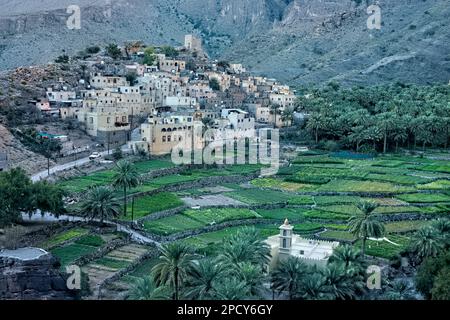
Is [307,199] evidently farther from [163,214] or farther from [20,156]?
[20,156]

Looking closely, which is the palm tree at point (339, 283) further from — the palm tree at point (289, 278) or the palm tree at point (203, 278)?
the palm tree at point (203, 278)

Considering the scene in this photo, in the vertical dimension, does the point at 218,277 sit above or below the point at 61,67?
below

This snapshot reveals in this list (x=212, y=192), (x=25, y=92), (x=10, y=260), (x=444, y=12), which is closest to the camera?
(x=10, y=260)

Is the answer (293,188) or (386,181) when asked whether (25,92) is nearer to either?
(293,188)

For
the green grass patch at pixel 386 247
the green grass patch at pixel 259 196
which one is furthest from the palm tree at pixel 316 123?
the green grass patch at pixel 386 247

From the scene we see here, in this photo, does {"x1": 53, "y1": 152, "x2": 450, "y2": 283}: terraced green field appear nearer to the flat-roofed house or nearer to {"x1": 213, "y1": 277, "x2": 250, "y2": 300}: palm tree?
the flat-roofed house

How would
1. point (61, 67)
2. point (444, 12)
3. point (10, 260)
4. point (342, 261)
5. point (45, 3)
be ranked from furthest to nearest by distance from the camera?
point (45, 3), point (444, 12), point (61, 67), point (10, 260), point (342, 261)

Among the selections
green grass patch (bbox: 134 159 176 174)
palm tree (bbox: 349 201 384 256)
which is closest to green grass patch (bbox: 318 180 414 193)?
green grass patch (bbox: 134 159 176 174)

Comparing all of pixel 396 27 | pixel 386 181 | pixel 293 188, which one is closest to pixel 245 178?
pixel 293 188
